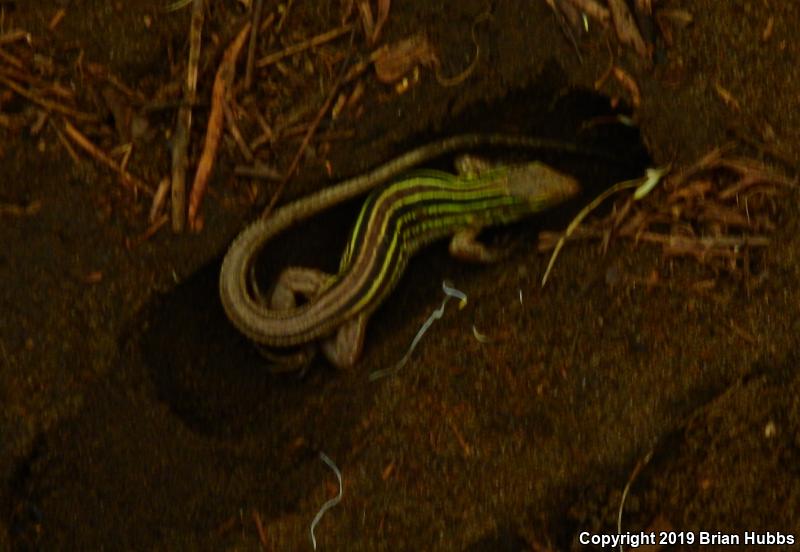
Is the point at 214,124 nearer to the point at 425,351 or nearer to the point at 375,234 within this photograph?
the point at 375,234

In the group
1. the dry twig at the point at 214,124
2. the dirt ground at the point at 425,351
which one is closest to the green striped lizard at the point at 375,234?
the dirt ground at the point at 425,351

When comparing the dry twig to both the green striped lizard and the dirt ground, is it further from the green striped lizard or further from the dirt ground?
the green striped lizard

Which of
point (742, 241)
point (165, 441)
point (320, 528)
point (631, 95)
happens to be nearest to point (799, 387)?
point (742, 241)

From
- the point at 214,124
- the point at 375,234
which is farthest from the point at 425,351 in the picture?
the point at 214,124

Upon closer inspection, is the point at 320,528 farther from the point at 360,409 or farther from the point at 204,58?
the point at 204,58

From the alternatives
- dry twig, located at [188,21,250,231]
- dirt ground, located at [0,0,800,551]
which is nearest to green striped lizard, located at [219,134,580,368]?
dirt ground, located at [0,0,800,551]

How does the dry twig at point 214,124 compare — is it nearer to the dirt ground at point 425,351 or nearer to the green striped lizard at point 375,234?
the dirt ground at point 425,351
